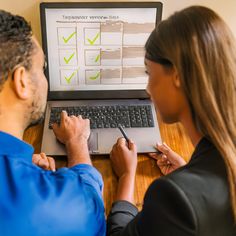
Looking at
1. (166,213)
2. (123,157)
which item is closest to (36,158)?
(123,157)

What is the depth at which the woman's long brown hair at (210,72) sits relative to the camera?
2.49 feet

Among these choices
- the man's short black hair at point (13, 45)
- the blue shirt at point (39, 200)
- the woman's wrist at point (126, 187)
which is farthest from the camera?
the woman's wrist at point (126, 187)

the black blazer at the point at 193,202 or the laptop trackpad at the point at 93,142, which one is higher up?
the black blazer at the point at 193,202

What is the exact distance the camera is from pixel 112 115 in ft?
4.16

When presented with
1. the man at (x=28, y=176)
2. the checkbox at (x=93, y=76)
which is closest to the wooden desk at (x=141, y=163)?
the man at (x=28, y=176)

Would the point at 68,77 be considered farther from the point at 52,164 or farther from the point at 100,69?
the point at 52,164

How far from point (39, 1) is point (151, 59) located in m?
0.60

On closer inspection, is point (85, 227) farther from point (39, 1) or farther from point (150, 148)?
point (39, 1)

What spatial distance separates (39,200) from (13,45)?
333 mm

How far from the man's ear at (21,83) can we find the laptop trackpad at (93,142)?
37cm

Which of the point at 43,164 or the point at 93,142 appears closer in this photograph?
the point at 43,164

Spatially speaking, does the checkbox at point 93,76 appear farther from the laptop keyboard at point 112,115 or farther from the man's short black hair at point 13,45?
the man's short black hair at point 13,45

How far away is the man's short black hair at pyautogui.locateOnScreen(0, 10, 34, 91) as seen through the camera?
779mm

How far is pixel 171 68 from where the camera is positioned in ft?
2.66
